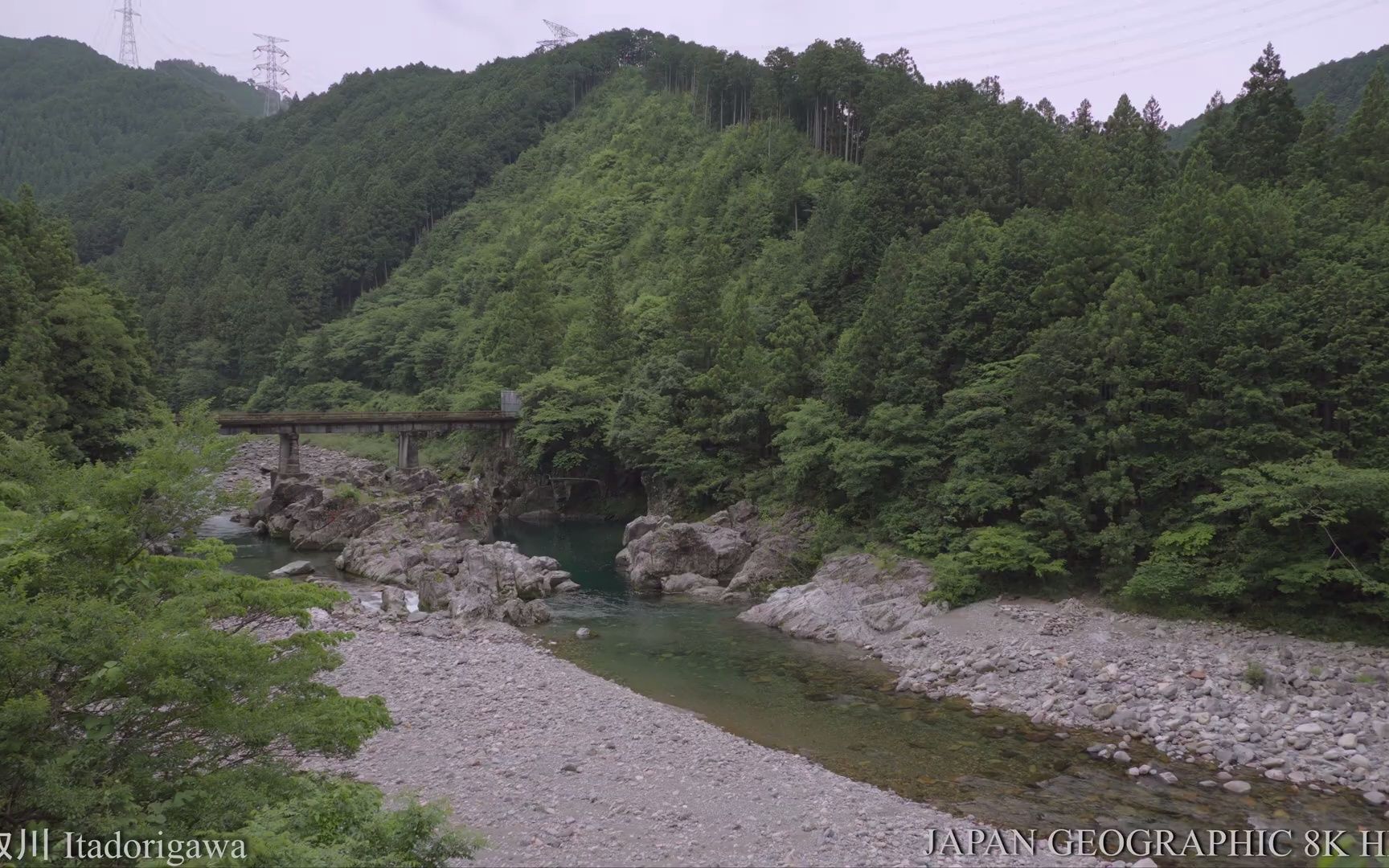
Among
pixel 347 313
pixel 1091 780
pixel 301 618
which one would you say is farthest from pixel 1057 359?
pixel 347 313

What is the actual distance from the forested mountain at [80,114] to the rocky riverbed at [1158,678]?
146531mm

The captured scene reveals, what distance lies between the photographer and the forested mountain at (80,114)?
452 feet

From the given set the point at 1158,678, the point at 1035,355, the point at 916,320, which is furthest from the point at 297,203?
the point at 1158,678

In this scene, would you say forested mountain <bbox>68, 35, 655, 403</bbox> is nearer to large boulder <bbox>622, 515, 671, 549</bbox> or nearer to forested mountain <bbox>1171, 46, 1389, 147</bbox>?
large boulder <bbox>622, 515, 671, 549</bbox>

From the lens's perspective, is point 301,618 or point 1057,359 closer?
point 301,618

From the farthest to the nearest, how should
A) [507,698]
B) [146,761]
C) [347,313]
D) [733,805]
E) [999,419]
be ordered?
1. [347,313]
2. [999,419]
3. [507,698]
4. [733,805]
5. [146,761]

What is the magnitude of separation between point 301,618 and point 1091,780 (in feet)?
43.1


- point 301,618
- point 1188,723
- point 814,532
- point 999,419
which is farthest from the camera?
point 814,532

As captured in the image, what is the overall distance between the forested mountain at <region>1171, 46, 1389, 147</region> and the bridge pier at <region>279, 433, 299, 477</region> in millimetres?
55326

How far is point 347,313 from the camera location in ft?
282

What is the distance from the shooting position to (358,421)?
48.4 m

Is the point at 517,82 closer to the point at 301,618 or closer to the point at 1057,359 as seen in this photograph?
the point at 1057,359

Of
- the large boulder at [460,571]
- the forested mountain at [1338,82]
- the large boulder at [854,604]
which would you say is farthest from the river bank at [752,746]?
the forested mountain at [1338,82]

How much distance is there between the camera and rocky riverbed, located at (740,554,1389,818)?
52.5 ft
